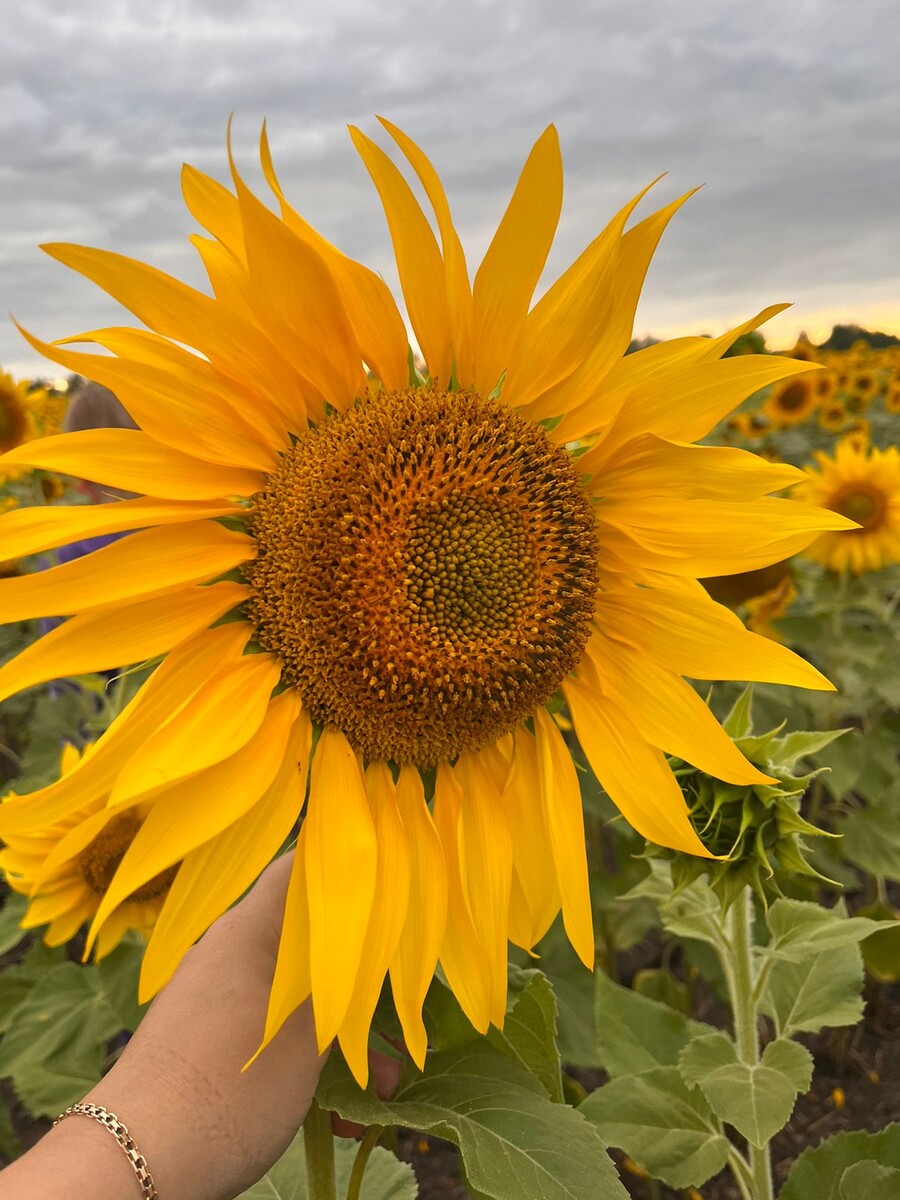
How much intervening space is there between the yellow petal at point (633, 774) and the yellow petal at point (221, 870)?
35 centimetres

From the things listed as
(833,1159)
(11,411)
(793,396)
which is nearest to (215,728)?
(833,1159)

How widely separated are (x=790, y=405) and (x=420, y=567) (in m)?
6.38

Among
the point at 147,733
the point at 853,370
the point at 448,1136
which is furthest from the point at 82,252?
the point at 853,370

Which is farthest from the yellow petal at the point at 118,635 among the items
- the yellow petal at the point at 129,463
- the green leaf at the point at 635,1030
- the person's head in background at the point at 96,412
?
the person's head in background at the point at 96,412

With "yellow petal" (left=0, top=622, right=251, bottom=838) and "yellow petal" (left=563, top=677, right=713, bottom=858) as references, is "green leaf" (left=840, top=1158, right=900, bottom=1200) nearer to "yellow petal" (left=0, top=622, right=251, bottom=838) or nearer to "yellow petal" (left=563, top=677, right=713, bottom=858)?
"yellow petal" (left=563, top=677, right=713, bottom=858)

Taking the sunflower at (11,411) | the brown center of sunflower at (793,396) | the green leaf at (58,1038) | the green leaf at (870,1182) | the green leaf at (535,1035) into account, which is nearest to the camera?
the green leaf at (535,1035)

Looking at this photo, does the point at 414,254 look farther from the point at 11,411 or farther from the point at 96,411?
the point at 11,411

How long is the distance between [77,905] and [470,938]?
3.82 ft

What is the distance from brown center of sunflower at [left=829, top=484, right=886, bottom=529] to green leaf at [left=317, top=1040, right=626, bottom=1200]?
130 inches

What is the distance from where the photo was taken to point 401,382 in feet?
3.75

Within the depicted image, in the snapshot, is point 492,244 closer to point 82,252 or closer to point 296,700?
point 82,252

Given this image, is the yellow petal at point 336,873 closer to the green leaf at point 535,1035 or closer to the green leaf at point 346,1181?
the green leaf at point 535,1035

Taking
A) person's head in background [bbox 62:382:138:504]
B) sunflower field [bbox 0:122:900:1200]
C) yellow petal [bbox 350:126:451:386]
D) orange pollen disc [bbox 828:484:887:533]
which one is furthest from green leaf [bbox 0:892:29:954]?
orange pollen disc [bbox 828:484:887:533]

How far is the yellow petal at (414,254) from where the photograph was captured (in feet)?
3.44
